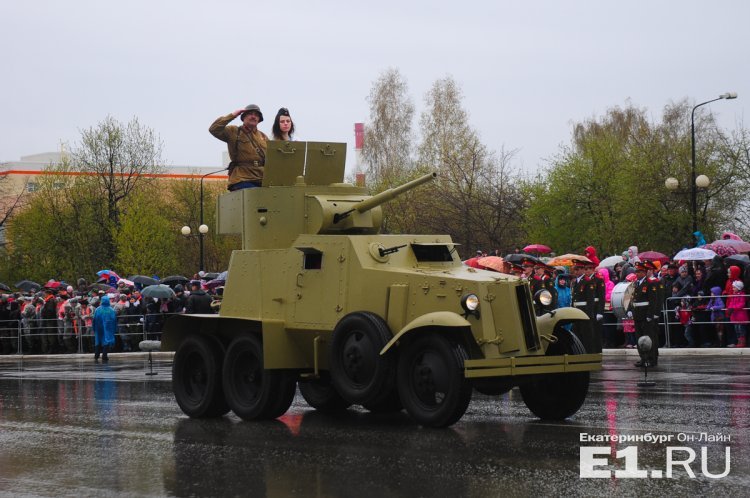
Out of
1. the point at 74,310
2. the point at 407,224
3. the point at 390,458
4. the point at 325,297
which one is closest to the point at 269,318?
the point at 325,297

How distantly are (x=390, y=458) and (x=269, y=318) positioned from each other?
4300 millimetres

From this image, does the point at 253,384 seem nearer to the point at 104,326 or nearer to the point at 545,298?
the point at 545,298

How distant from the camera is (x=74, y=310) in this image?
36.3 m

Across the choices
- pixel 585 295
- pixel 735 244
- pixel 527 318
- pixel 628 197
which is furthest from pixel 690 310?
pixel 628 197

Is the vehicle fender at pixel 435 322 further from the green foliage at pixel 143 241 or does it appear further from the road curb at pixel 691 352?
the green foliage at pixel 143 241

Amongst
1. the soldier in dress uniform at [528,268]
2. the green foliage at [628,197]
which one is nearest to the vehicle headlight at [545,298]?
the soldier in dress uniform at [528,268]

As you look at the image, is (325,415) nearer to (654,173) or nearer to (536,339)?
(536,339)

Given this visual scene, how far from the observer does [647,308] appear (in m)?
21.7

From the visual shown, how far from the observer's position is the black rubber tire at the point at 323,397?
1516 centimetres

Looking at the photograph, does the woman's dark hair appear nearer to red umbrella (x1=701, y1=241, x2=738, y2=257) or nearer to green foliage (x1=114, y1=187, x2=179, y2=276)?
red umbrella (x1=701, y1=241, x2=738, y2=257)

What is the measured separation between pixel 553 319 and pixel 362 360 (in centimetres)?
217

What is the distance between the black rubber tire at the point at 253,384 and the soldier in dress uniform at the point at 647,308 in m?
9.28

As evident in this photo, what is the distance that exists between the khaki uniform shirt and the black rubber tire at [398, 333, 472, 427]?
4119 millimetres

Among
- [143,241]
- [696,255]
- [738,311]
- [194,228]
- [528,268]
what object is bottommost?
[738,311]
